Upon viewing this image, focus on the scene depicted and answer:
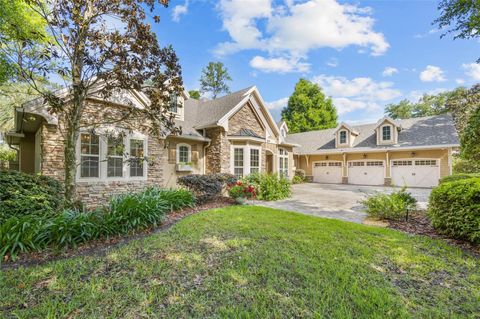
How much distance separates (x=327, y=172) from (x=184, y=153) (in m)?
14.2

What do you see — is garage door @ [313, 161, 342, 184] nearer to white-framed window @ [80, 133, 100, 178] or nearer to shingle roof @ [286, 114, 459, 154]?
shingle roof @ [286, 114, 459, 154]

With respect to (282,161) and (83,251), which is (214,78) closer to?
(282,161)

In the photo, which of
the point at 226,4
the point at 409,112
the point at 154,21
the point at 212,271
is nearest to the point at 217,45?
the point at 226,4

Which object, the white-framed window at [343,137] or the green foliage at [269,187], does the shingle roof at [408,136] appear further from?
the green foliage at [269,187]

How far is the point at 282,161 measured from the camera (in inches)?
648

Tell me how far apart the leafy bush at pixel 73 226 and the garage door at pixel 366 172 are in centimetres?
1732

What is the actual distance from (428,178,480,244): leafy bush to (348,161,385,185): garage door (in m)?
13.2

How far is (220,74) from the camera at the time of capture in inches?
1181

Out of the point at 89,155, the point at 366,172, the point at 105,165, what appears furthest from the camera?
the point at 366,172

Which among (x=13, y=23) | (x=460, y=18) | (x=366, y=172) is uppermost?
(x=460, y=18)

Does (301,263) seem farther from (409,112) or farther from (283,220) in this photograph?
(409,112)

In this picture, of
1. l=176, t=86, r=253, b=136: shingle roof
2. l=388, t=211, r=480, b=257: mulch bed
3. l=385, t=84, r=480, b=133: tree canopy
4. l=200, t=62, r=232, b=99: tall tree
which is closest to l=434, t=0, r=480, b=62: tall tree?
l=388, t=211, r=480, b=257: mulch bed

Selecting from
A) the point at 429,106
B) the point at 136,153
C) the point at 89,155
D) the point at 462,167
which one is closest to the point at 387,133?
the point at 462,167

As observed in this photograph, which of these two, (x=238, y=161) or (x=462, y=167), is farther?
(x=462, y=167)
